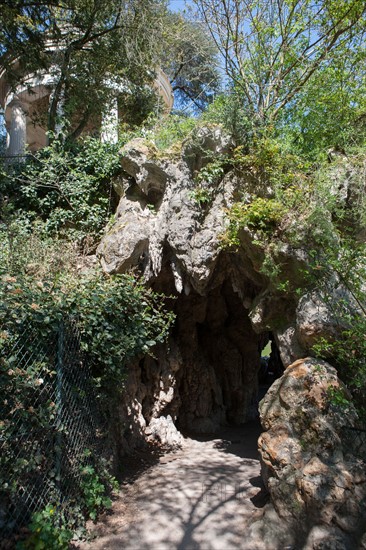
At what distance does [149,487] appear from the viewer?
553cm

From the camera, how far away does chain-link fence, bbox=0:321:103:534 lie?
3.42 metres

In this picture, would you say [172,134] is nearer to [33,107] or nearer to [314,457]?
[314,457]

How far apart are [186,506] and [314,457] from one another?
6.07 ft

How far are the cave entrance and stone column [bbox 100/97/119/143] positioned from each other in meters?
4.10

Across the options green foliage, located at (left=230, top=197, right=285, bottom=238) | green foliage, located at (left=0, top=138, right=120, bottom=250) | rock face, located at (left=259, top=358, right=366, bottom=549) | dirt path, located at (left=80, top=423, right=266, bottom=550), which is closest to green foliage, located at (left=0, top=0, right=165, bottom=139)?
green foliage, located at (left=0, top=138, right=120, bottom=250)

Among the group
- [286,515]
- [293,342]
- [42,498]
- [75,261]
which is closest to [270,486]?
[286,515]

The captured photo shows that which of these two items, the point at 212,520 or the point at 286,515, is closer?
the point at 286,515

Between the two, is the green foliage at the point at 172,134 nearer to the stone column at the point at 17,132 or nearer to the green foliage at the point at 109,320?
the green foliage at the point at 109,320

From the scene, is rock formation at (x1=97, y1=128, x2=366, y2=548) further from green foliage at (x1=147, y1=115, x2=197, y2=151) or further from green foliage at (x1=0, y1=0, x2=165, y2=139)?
green foliage at (x1=0, y1=0, x2=165, y2=139)

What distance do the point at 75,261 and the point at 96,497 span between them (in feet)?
12.0

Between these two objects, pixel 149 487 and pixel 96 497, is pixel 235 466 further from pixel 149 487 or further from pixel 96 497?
pixel 96 497

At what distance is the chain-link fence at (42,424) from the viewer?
3420 mm

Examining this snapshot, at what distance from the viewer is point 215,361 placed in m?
10.2

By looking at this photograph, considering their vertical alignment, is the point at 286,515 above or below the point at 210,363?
below
